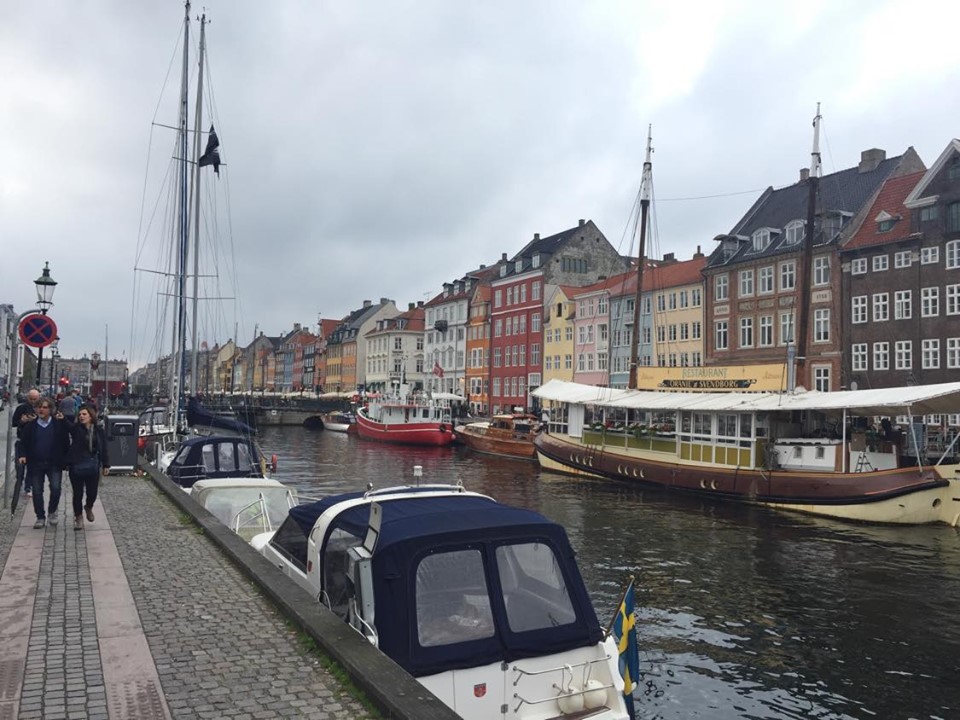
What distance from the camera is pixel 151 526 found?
12625 mm

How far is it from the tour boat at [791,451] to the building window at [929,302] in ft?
22.3

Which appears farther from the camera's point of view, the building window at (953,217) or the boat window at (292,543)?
the building window at (953,217)

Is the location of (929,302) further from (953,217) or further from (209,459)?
(209,459)

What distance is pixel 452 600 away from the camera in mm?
6414

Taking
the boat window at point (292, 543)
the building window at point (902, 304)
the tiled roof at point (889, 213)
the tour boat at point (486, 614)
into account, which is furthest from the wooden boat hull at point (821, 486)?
the tiled roof at point (889, 213)

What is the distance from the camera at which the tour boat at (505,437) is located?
4788 centimetres

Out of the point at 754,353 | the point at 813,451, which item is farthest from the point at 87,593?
the point at 754,353

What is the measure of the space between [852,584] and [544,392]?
27.3m

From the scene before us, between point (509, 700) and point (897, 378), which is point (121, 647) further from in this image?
point (897, 378)

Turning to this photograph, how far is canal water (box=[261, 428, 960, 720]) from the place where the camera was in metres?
10.4

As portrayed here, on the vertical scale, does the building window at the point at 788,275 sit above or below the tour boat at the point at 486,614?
above

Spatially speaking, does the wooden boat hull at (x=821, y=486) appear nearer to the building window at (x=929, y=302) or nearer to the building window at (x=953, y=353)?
the building window at (x=953, y=353)

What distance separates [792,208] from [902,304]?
12.4 metres

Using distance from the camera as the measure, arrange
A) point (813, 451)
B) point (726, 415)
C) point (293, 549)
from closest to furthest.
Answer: point (293, 549), point (813, 451), point (726, 415)
